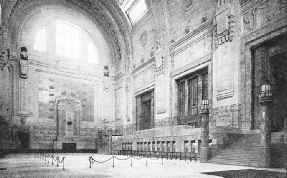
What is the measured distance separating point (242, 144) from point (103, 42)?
764 inches

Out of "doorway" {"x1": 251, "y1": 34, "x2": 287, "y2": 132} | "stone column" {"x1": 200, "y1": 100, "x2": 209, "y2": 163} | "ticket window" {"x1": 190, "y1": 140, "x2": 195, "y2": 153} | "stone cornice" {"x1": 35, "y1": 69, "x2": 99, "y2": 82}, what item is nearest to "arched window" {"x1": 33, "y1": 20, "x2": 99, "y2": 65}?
"stone cornice" {"x1": 35, "y1": 69, "x2": 99, "y2": 82}

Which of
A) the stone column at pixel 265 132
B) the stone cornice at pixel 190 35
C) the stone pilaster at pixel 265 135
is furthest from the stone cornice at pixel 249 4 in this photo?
the stone pilaster at pixel 265 135

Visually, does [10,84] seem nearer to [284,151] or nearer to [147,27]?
[147,27]

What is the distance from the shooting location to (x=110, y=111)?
2752 cm

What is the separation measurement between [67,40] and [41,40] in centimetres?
242

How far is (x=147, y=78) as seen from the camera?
23047 millimetres

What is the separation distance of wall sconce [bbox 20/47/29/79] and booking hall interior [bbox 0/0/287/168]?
0.28ft

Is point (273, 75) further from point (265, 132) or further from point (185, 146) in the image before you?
point (185, 146)

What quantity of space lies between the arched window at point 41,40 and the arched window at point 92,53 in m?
4.24

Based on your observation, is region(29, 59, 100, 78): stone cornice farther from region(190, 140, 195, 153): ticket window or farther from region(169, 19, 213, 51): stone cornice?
region(190, 140, 195, 153): ticket window

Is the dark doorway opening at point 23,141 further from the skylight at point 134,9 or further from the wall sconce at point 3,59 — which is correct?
the skylight at point 134,9

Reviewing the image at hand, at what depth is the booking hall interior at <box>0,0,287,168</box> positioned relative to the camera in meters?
12.4

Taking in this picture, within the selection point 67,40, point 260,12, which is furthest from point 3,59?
point 260,12

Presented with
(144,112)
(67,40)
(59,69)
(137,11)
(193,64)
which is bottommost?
(144,112)
